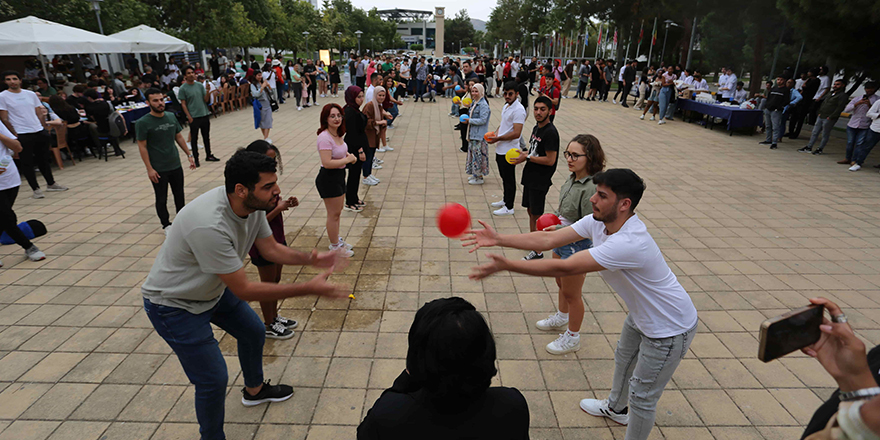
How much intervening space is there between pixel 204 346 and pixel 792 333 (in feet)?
9.37

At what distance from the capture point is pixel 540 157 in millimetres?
5348

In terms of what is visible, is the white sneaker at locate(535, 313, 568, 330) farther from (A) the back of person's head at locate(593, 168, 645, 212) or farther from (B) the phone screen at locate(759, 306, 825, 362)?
(B) the phone screen at locate(759, 306, 825, 362)

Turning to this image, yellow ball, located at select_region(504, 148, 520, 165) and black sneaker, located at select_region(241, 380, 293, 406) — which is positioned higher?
yellow ball, located at select_region(504, 148, 520, 165)

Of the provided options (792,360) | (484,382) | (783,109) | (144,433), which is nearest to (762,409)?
(792,360)

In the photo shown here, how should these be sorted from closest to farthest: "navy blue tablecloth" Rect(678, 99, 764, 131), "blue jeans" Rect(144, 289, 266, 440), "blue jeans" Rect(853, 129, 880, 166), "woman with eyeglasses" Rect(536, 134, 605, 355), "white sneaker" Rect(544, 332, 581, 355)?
1. "blue jeans" Rect(144, 289, 266, 440)
2. "woman with eyeglasses" Rect(536, 134, 605, 355)
3. "white sneaker" Rect(544, 332, 581, 355)
4. "blue jeans" Rect(853, 129, 880, 166)
5. "navy blue tablecloth" Rect(678, 99, 764, 131)

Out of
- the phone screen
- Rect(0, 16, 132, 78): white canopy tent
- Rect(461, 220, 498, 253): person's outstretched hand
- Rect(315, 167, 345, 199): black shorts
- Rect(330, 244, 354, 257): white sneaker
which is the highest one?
Rect(0, 16, 132, 78): white canopy tent

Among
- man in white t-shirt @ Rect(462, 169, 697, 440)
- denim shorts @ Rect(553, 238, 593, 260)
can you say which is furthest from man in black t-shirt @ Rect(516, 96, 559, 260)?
man in white t-shirt @ Rect(462, 169, 697, 440)

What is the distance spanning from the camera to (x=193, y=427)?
Result: 3.12 m

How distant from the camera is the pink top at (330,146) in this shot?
205 inches

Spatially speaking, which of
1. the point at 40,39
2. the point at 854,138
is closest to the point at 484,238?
the point at 854,138

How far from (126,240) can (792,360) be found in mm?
7703

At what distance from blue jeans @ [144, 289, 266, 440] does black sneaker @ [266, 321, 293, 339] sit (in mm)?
1132

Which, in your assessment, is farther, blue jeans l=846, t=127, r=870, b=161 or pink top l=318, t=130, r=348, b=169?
blue jeans l=846, t=127, r=870, b=161

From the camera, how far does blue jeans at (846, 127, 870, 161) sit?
1000cm
